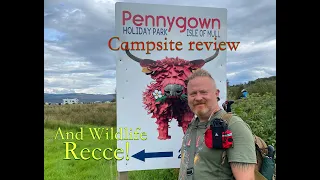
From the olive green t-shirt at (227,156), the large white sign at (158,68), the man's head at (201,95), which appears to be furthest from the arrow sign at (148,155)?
the man's head at (201,95)

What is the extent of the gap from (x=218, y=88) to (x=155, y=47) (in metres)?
0.48

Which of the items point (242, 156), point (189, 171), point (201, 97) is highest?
point (201, 97)

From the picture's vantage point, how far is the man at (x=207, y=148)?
1.87 m

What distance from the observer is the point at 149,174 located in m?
2.11

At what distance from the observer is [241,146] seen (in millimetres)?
1877

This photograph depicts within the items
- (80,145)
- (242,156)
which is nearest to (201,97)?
(242,156)

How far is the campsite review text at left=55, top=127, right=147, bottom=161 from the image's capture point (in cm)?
199

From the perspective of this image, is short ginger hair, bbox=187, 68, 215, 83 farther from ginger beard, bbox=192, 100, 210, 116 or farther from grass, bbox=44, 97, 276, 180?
grass, bbox=44, 97, 276, 180

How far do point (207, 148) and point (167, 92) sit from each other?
0.42 metres

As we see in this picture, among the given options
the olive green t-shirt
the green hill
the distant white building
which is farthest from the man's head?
the distant white building

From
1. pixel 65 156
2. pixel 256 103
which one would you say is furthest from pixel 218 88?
pixel 65 156

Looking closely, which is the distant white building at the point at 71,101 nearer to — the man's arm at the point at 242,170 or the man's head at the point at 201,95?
the man's head at the point at 201,95

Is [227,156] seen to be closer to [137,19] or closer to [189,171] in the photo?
[189,171]
